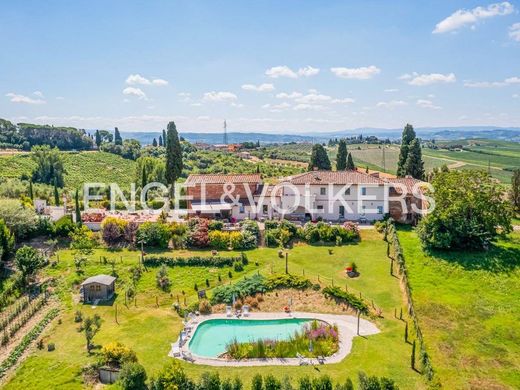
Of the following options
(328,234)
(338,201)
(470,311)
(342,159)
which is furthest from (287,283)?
(342,159)

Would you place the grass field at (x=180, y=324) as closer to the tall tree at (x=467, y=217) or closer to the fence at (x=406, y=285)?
Answer: the fence at (x=406, y=285)

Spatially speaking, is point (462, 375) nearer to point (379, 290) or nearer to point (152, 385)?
point (379, 290)

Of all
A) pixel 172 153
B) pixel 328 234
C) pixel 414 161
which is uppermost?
pixel 172 153

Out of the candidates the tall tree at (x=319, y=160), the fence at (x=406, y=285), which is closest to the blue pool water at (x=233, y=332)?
the fence at (x=406, y=285)

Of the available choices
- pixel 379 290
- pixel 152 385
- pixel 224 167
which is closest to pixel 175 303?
pixel 152 385

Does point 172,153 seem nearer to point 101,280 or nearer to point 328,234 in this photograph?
point 328,234

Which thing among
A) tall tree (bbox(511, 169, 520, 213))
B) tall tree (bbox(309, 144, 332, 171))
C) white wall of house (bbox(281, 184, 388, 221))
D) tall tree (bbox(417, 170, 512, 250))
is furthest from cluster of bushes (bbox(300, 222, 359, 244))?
tall tree (bbox(309, 144, 332, 171))
